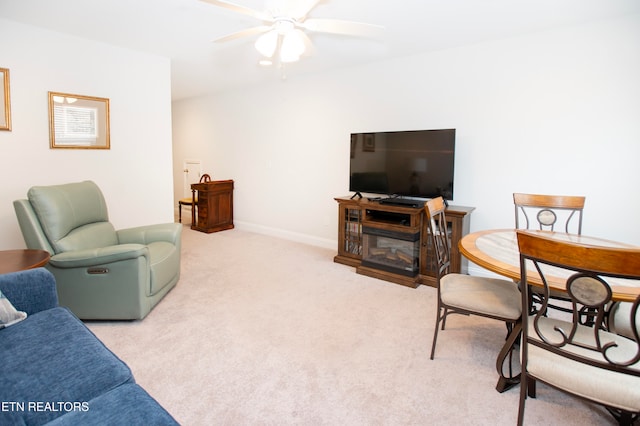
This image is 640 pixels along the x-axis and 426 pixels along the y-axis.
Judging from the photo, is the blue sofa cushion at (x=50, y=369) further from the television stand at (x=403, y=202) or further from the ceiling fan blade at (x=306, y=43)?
the television stand at (x=403, y=202)

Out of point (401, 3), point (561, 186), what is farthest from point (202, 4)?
point (561, 186)

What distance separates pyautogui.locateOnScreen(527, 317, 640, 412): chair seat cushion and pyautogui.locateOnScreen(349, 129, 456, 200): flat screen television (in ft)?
7.15

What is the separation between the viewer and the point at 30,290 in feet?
5.49

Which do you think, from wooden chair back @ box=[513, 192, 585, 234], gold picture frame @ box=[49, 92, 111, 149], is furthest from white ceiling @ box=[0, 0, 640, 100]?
wooden chair back @ box=[513, 192, 585, 234]

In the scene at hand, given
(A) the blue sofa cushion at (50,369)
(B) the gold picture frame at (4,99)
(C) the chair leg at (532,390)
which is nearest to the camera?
(A) the blue sofa cushion at (50,369)

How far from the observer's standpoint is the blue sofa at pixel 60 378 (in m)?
1.04

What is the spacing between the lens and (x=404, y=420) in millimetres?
1669

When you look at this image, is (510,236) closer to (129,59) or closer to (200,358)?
(200,358)

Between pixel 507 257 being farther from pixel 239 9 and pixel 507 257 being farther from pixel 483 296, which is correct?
pixel 239 9

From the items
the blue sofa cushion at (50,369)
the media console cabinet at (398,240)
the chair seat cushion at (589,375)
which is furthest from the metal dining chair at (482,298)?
the blue sofa cushion at (50,369)

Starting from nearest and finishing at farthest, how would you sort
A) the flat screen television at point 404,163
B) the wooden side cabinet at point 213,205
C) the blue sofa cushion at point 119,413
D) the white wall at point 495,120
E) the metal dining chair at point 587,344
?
the blue sofa cushion at point 119,413 < the metal dining chair at point 587,344 < the white wall at point 495,120 < the flat screen television at point 404,163 < the wooden side cabinet at point 213,205

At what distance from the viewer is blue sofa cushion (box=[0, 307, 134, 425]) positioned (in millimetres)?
1102

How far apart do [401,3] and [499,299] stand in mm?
2215

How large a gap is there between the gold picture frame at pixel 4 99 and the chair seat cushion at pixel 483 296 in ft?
12.8
